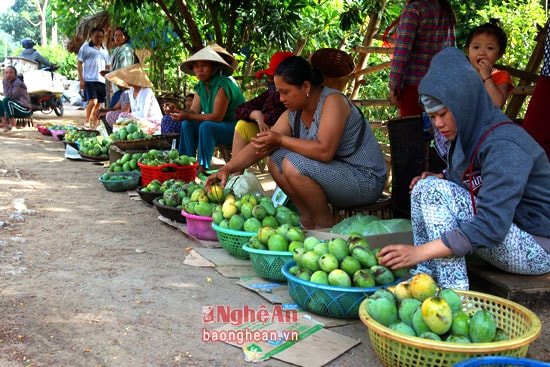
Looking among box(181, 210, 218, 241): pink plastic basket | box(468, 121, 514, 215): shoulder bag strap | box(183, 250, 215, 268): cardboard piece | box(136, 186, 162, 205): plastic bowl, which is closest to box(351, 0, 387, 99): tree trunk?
box(136, 186, 162, 205): plastic bowl

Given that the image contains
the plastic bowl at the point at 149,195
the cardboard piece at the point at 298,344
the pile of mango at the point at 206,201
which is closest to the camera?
the cardboard piece at the point at 298,344

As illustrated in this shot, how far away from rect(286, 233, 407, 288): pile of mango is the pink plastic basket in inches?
48.1

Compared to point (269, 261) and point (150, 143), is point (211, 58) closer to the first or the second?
point (150, 143)

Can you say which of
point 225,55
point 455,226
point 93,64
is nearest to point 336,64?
point 225,55

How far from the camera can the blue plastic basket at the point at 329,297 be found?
2436 millimetres

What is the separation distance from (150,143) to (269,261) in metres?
3.86

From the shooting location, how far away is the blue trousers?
5.58 meters

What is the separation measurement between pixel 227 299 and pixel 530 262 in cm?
143

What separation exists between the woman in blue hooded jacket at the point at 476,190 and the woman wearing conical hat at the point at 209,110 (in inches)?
128

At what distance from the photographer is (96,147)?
7.71 m

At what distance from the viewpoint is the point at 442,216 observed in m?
2.49

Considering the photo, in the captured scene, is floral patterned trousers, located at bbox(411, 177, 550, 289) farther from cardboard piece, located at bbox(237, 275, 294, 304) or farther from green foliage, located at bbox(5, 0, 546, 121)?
green foliage, located at bbox(5, 0, 546, 121)

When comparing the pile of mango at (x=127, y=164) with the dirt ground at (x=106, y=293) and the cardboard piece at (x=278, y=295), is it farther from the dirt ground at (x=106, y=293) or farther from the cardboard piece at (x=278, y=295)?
the cardboard piece at (x=278, y=295)

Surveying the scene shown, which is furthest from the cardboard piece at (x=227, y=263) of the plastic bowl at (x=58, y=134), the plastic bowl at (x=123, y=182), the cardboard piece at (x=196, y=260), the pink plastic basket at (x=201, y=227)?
the plastic bowl at (x=58, y=134)
